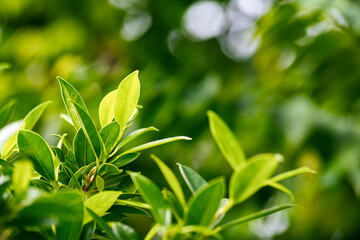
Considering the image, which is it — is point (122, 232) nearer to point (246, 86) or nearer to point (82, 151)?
point (82, 151)

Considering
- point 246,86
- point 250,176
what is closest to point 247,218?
point 250,176

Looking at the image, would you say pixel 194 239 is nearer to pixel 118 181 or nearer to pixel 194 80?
pixel 118 181

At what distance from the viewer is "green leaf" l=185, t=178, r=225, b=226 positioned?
0.18m

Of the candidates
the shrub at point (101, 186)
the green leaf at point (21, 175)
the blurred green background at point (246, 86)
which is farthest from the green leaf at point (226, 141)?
the blurred green background at point (246, 86)

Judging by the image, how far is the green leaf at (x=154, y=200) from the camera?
183 mm

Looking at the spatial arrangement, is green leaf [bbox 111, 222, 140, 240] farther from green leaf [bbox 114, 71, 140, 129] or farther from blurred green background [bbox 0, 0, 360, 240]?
blurred green background [bbox 0, 0, 360, 240]

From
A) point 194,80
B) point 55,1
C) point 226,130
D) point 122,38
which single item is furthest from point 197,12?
point 226,130

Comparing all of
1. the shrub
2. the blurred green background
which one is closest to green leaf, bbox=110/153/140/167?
the shrub

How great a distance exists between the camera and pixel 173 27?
5.32 ft

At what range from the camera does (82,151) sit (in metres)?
0.22

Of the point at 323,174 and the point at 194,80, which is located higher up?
the point at 194,80

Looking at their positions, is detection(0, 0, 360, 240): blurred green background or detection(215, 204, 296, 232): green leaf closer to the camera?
detection(215, 204, 296, 232): green leaf

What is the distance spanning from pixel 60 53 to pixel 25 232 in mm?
1354

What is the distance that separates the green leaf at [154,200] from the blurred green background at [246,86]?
2.50 feet
